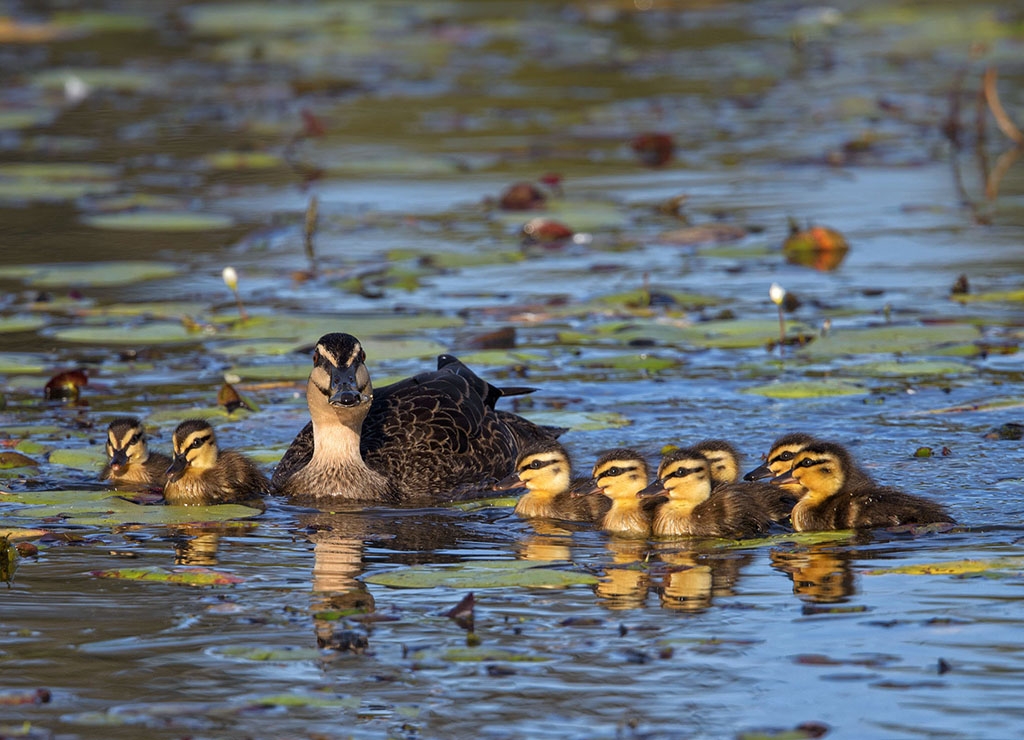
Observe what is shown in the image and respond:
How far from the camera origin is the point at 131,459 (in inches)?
356

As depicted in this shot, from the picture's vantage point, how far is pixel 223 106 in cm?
2220

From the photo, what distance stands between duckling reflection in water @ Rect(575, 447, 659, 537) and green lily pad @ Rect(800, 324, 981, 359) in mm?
3125

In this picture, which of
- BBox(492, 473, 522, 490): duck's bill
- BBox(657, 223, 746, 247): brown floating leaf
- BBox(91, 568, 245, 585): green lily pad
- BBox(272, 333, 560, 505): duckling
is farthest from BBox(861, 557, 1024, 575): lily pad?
BBox(657, 223, 746, 247): brown floating leaf

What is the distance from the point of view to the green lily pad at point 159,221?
1538cm

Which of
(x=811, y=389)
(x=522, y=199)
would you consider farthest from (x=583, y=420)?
(x=522, y=199)

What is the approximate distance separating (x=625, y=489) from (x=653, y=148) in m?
11.0

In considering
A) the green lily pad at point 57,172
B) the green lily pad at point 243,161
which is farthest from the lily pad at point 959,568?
the green lily pad at point 243,161

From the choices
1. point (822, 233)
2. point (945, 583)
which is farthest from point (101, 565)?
point (822, 233)

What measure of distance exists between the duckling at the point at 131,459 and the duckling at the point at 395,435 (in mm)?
632

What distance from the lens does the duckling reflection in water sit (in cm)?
826

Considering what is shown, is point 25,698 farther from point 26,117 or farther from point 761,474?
point 26,117

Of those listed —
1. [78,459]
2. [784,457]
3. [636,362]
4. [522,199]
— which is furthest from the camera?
[522,199]

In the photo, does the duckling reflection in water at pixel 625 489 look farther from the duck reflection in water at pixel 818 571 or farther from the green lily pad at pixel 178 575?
the green lily pad at pixel 178 575

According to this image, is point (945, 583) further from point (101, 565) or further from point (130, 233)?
point (130, 233)
